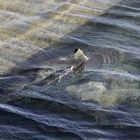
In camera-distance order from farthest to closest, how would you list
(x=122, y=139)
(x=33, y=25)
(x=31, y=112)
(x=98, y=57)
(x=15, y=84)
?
(x=33, y=25)
(x=98, y=57)
(x=15, y=84)
(x=31, y=112)
(x=122, y=139)

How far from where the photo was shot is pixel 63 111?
567cm

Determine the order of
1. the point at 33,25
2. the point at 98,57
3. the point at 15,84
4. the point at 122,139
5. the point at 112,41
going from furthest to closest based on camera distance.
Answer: the point at 33,25
the point at 112,41
the point at 98,57
the point at 15,84
the point at 122,139

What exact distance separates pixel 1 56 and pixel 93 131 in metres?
2.07

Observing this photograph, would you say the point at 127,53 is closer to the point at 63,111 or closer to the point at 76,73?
the point at 76,73

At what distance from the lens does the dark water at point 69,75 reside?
5.42 meters

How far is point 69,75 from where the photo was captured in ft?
21.0

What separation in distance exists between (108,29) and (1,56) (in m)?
1.85

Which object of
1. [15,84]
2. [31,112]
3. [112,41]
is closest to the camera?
[31,112]

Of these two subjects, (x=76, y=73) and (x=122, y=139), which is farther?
(x=76, y=73)

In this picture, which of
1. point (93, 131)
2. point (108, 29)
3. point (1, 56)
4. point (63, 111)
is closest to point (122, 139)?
point (93, 131)

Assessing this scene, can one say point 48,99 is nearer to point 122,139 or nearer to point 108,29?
point 122,139

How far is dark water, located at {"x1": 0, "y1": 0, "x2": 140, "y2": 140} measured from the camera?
5.42 metres

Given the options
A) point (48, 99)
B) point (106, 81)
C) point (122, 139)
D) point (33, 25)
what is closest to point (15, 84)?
point (48, 99)

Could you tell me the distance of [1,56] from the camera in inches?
271
